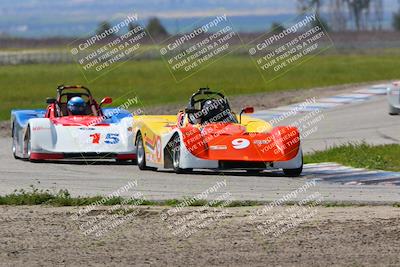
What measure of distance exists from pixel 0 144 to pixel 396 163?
33.9ft

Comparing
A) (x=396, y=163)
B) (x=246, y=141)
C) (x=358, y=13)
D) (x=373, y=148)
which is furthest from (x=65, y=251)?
(x=358, y=13)

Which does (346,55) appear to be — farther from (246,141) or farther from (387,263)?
(387,263)

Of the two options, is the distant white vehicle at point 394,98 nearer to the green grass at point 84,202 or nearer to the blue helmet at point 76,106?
the blue helmet at point 76,106

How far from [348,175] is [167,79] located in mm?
43128

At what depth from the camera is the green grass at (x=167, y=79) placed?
49.8m

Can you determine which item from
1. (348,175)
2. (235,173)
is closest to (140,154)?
(235,173)

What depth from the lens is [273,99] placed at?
39.0 m

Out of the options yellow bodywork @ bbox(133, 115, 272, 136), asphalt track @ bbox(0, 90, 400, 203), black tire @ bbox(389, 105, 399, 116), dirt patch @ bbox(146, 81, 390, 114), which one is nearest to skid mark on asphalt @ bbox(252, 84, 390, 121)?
dirt patch @ bbox(146, 81, 390, 114)

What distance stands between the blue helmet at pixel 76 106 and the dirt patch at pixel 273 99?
9839 millimetres

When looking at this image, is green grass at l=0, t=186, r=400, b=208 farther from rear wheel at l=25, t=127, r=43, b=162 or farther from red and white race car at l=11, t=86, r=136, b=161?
rear wheel at l=25, t=127, r=43, b=162

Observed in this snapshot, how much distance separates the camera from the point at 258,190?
1775 cm

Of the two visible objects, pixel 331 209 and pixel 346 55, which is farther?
pixel 346 55

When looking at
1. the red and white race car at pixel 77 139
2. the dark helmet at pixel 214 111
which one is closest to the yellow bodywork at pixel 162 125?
the dark helmet at pixel 214 111

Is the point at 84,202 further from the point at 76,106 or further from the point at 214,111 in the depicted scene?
the point at 76,106
